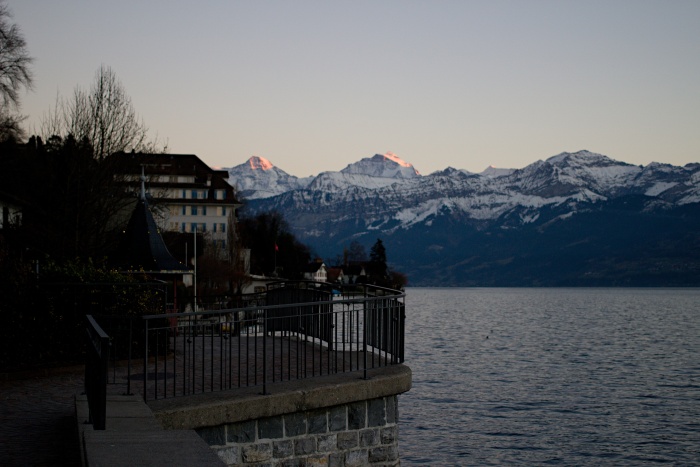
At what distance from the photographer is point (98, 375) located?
881cm

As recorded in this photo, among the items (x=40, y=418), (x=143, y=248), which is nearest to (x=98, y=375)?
(x=40, y=418)

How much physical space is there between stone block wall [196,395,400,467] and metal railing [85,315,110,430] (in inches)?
67.7

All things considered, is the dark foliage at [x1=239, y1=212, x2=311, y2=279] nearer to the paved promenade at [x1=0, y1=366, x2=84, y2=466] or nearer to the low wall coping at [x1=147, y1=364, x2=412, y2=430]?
the paved promenade at [x1=0, y1=366, x2=84, y2=466]

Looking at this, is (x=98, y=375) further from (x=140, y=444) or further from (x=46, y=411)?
(x=46, y=411)

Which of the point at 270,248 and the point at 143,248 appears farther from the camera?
the point at 270,248

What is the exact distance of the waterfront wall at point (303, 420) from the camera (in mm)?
11102

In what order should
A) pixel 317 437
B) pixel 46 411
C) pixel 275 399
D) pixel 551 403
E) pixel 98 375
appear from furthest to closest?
pixel 551 403 → pixel 46 411 → pixel 317 437 → pixel 275 399 → pixel 98 375

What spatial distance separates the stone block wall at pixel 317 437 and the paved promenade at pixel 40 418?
166 centimetres

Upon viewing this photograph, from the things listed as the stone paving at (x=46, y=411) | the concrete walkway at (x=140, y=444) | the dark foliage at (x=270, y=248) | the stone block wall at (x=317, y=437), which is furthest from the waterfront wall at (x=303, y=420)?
the dark foliage at (x=270, y=248)

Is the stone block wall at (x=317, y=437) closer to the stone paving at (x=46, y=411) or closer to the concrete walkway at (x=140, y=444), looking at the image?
the stone paving at (x=46, y=411)

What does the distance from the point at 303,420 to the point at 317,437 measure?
0.32 m

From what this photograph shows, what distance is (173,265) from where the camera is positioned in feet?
82.5

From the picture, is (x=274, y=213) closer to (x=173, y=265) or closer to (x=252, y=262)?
(x=252, y=262)

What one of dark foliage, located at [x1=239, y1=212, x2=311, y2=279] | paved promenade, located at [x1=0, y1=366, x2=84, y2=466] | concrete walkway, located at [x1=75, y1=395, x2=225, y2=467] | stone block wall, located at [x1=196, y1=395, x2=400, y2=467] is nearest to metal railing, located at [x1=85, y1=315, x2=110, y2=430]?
concrete walkway, located at [x1=75, y1=395, x2=225, y2=467]
